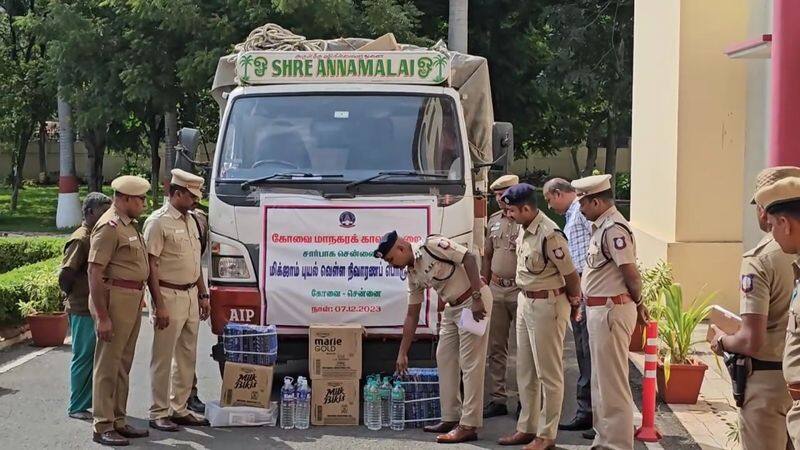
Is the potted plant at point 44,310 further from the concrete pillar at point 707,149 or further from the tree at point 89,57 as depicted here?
the tree at point 89,57

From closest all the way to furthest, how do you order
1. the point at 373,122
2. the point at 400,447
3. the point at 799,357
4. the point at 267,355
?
the point at 799,357 < the point at 400,447 < the point at 267,355 < the point at 373,122

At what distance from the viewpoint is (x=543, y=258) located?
672 centimetres

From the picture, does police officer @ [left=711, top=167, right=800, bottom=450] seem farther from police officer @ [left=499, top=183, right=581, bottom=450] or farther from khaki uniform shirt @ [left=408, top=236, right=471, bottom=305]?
khaki uniform shirt @ [left=408, top=236, right=471, bottom=305]

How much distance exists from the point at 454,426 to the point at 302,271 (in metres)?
1.68

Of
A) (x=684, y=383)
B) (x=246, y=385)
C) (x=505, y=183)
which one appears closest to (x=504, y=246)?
(x=505, y=183)

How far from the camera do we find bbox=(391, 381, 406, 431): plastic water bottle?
289 inches

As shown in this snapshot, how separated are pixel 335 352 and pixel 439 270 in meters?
1.21

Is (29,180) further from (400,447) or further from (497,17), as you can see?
(400,447)

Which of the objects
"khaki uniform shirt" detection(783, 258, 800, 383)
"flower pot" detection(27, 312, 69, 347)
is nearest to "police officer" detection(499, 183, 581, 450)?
"khaki uniform shirt" detection(783, 258, 800, 383)

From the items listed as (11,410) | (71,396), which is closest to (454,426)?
(71,396)

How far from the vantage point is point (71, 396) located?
764 cm

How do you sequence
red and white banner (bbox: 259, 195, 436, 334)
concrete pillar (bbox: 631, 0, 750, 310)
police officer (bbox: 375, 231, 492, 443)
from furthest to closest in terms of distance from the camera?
concrete pillar (bbox: 631, 0, 750, 310) < red and white banner (bbox: 259, 195, 436, 334) < police officer (bbox: 375, 231, 492, 443)

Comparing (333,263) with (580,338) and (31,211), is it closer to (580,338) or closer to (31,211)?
(580,338)

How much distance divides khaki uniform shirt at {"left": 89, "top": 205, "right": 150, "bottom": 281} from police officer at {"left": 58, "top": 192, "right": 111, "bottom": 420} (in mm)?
368
